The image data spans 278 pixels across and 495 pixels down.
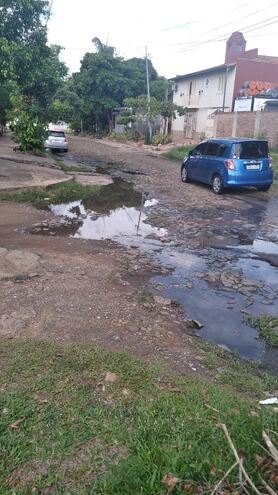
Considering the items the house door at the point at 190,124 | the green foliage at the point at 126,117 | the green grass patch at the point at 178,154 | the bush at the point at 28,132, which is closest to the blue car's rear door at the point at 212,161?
the bush at the point at 28,132

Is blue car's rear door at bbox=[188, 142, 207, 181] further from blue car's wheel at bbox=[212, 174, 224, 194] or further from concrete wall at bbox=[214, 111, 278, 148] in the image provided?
concrete wall at bbox=[214, 111, 278, 148]

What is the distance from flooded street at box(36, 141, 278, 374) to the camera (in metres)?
5.09

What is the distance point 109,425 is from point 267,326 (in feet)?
8.45

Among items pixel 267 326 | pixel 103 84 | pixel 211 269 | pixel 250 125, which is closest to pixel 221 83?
pixel 250 125

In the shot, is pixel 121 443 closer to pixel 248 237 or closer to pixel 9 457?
pixel 9 457

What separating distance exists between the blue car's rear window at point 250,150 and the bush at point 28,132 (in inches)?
500

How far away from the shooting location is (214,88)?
121 ft

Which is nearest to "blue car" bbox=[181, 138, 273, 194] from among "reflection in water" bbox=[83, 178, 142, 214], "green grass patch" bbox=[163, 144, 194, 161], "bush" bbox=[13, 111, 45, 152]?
"reflection in water" bbox=[83, 178, 142, 214]

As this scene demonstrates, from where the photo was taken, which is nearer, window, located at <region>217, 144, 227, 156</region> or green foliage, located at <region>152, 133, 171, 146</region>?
window, located at <region>217, 144, 227, 156</region>

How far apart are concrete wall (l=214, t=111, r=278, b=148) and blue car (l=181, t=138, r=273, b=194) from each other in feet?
34.2

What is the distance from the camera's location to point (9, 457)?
2.67 meters

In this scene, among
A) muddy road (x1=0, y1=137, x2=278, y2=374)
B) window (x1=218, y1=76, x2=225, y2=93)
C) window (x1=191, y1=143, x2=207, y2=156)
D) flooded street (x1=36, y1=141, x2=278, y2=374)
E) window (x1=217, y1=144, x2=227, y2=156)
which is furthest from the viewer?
window (x1=218, y1=76, x2=225, y2=93)

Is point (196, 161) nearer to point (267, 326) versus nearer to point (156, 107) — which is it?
point (267, 326)

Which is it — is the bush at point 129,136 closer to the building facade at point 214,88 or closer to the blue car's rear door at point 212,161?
the building facade at point 214,88
